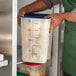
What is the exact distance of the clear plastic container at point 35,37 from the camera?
1218 mm

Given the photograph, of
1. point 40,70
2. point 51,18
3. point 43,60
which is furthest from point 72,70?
point 51,18

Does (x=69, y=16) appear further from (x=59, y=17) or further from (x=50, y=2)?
(x=50, y=2)

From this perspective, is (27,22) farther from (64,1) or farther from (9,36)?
(64,1)

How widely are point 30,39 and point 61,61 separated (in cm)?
54

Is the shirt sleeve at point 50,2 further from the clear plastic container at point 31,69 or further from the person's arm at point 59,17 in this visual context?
the clear plastic container at point 31,69

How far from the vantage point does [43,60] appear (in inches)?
49.7

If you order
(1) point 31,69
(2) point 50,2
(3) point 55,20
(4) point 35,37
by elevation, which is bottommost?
(1) point 31,69

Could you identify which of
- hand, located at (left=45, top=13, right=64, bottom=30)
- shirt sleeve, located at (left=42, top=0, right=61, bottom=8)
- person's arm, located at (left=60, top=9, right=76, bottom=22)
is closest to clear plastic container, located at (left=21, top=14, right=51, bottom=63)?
hand, located at (left=45, top=13, right=64, bottom=30)

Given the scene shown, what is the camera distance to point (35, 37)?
1.23m

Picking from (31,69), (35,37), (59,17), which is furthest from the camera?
(31,69)

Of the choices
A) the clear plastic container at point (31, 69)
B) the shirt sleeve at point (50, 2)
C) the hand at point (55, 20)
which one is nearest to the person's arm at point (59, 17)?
the hand at point (55, 20)

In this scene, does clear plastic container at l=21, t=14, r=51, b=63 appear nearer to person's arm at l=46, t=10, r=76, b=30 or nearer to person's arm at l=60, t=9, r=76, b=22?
person's arm at l=46, t=10, r=76, b=30

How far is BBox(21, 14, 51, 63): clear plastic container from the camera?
1218mm

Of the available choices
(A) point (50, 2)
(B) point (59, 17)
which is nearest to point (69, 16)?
(B) point (59, 17)
